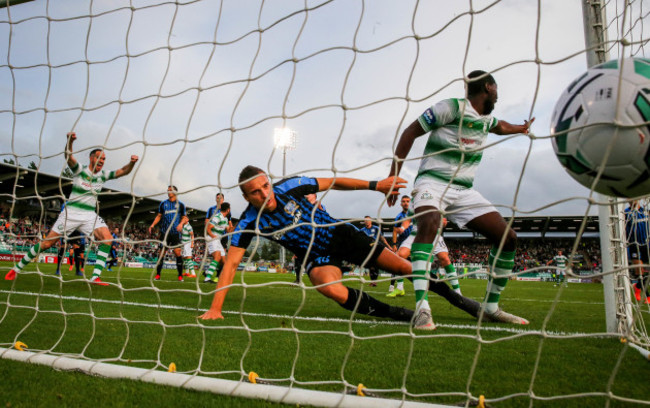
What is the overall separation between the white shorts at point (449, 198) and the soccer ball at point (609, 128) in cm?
166

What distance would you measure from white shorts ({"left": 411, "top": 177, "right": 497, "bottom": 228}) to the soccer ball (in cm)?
166

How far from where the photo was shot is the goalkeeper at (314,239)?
3510 mm

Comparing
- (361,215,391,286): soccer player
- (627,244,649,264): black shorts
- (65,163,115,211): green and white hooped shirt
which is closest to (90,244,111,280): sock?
(65,163,115,211): green and white hooped shirt

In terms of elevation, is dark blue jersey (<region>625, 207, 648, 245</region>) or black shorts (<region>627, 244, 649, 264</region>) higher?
dark blue jersey (<region>625, 207, 648, 245</region>)

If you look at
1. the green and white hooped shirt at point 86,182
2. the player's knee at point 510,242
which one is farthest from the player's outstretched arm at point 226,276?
the green and white hooped shirt at point 86,182

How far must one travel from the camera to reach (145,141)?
2.89m

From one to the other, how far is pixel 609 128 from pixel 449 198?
→ 1984 mm

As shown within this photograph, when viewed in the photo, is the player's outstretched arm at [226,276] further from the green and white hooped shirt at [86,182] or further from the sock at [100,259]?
the sock at [100,259]

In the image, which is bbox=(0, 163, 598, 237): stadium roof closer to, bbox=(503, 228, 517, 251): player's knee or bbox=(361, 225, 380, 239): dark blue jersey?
bbox=(361, 225, 380, 239): dark blue jersey

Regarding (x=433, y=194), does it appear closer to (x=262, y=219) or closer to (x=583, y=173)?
(x=262, y=219)

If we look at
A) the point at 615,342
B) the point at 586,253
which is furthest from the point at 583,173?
the point at 586,253

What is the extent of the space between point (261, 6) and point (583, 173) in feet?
6.91

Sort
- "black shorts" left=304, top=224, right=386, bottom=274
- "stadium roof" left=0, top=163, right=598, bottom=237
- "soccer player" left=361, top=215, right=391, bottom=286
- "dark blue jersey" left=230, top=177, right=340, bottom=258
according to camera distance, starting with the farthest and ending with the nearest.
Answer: "stadium roof" left=0, top=163, right=598, bottom=237
"black shorts" left=304, top=224, right=386, bottom=274
"dark blue jersey" left=230, top=177, right=340, bottom=258
"soccer player" left=361, top=215, right=391, bottom=286

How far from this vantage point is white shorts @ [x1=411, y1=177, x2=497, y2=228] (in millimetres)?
3523
